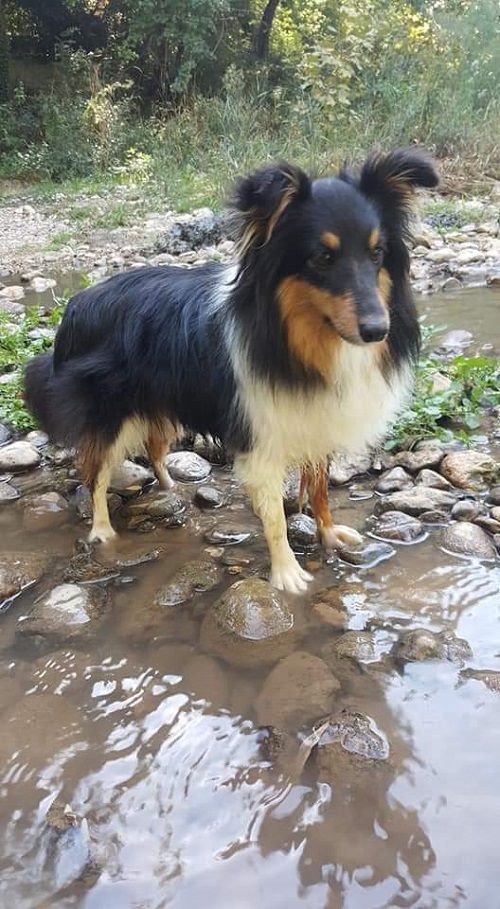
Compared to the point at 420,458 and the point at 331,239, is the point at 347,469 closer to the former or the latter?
the point at 420,458

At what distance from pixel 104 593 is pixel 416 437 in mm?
2090

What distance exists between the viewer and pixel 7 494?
4.01 metres

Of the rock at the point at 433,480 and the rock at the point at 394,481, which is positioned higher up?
the rock at the point at 433,480

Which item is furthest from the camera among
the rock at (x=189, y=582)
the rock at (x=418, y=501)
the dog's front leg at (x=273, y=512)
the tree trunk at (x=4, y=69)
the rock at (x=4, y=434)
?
the tree trunk at (x=4, y=69)

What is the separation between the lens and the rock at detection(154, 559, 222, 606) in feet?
10.1

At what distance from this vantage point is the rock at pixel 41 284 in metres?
8.68

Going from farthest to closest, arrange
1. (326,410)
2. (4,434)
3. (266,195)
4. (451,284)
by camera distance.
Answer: (451,284)
(4,434)
(326,410)
(266,195)

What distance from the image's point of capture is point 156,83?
2020 cm

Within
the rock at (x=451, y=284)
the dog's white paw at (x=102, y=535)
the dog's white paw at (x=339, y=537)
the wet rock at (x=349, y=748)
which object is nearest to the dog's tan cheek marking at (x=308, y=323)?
the dog's white paw at (x=339, y=537)

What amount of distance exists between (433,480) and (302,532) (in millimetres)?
768

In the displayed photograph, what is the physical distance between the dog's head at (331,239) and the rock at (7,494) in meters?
2.04

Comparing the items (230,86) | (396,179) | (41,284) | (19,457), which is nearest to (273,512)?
(396,179)

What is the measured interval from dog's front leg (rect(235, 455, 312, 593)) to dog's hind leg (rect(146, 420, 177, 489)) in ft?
2.65

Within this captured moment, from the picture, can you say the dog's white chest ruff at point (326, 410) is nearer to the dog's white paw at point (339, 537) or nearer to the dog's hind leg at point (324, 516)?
the dog's hind leg at point (324, 516)
